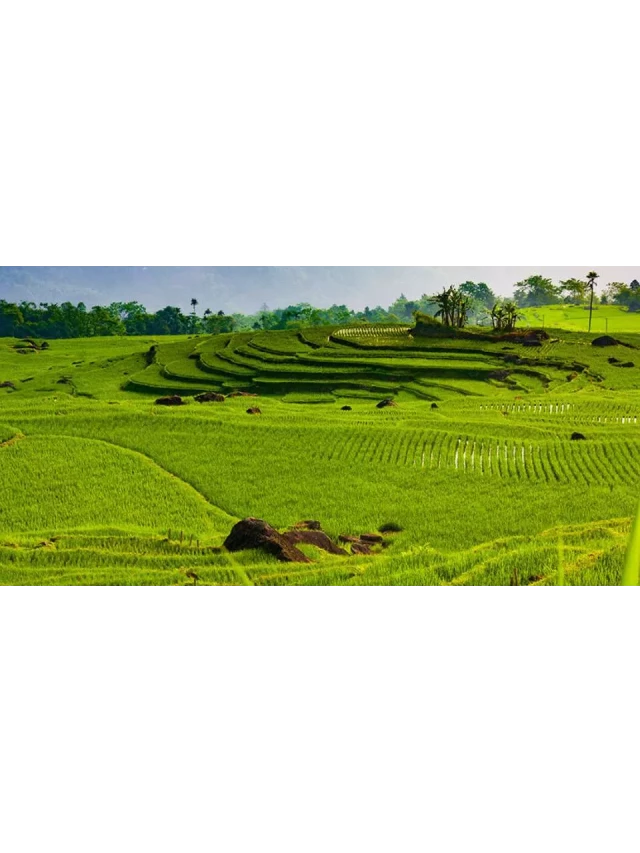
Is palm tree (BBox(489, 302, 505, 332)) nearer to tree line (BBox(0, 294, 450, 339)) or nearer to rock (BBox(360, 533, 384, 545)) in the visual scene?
tree line (BBox(0, 294, 450, 339))

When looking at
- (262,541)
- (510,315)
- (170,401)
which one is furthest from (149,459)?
(510,315)

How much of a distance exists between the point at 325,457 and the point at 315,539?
167cm

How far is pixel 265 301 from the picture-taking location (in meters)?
10.3

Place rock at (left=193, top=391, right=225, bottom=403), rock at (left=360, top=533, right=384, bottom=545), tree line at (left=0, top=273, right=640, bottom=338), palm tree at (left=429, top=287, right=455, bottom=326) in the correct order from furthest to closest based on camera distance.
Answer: rock at (left=193, top=391, right=225, bottom=403)
palm tree at (left=429, top=287, right=455, bottom=326)
tree line at (left=0, top=273, right=640, bottom=338)
rock at (left=360, top=533, right=384, bottom=545)

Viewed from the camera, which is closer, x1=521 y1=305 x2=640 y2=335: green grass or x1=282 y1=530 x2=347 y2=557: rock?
x1=282 y1=530 x2=347 y2=557: rock

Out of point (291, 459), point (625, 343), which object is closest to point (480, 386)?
point (625, 343)

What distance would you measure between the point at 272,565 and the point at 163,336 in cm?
560

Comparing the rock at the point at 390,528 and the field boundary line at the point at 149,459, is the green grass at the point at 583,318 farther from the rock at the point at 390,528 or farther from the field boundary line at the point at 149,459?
the field boundary line at the point at 149,459

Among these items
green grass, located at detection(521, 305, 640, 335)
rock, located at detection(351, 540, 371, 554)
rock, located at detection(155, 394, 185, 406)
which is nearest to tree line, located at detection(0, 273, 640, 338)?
green grass, located at detection(521, 305, 640, 335)

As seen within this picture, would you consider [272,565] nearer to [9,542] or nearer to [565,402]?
[9,542]

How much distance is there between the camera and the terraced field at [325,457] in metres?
6.86

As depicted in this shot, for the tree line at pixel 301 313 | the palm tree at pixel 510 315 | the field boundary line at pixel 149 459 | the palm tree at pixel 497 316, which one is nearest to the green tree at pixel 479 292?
the tree line at pixel 301 313

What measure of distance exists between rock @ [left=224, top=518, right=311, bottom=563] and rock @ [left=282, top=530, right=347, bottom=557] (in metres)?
0.09

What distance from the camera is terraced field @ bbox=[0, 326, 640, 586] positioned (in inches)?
270
